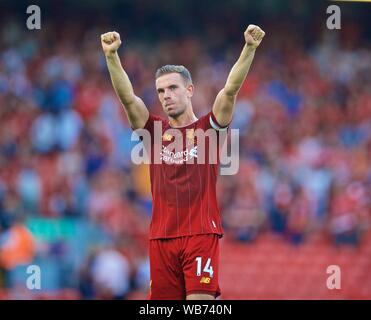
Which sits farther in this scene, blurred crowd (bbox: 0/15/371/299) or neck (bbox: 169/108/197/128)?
blurred crowd (bbox: 0/15/371/299)

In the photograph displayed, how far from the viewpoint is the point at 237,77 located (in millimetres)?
6781

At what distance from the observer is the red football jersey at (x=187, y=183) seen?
6.83m

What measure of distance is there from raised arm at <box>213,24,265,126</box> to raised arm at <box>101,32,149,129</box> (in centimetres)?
61

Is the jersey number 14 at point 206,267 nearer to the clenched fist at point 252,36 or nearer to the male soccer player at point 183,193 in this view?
the male soccer player at point 183,193

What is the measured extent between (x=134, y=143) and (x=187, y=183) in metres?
7.55

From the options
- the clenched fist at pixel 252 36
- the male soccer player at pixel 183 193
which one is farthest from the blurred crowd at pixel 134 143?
the clenched fist at pixel 252 36

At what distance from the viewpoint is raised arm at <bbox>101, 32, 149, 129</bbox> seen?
22.7 ft

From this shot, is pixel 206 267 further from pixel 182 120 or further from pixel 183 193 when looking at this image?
pixel 182 120

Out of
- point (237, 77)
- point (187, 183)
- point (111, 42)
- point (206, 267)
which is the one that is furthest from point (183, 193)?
point (111, 42)

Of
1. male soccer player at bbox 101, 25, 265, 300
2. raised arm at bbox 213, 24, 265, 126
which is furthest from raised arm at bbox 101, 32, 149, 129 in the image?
raised arm at bbox 213, 24, 265, 126

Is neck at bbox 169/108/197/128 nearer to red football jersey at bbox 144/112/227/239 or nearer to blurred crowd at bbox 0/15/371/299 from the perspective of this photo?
red football jersey at bbox 144/112/227/239
